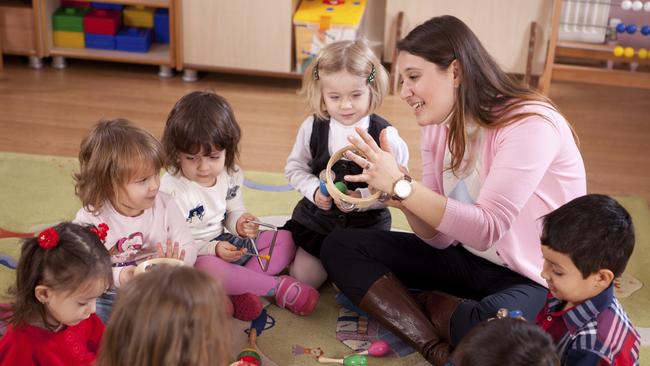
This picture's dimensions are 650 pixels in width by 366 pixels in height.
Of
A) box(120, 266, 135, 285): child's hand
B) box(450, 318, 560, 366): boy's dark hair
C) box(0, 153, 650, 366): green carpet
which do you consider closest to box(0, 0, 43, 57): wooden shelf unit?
box(0, 153, 650, 366): green carpet

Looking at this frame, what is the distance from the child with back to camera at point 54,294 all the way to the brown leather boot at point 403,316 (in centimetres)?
62

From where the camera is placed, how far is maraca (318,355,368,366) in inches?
71.9

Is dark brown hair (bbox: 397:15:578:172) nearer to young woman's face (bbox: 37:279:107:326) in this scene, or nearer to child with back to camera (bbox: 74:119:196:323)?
child with back to camera (bbox: 74:119:196:323)

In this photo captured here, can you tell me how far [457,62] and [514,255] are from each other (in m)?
0.43

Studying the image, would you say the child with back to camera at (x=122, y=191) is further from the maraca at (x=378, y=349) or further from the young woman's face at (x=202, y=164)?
the maraca at (x=378, y=349)

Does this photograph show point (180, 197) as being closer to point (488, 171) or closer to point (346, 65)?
point (346, 65)

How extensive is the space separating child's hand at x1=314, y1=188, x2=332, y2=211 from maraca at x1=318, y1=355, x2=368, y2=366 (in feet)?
1.28

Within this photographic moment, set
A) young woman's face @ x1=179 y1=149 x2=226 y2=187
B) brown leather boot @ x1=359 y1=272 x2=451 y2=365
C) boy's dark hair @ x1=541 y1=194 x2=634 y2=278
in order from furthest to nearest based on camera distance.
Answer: young woman's face @ x1=179 y1=149 x2=226 y2=187
brown leather boot @ x1=359 y1=272 x2=451 y2=365
boy's dark hair @ x1=541 y1=194 x2=634 y2=278

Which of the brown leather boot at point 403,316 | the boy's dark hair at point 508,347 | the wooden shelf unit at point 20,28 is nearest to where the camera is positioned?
the boy's dark hair at point 508,347

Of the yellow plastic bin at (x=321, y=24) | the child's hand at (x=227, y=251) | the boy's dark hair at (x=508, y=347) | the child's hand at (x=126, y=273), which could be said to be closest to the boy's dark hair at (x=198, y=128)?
the child's hand at (x=227, y=251)

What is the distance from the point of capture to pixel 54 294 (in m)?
1.47

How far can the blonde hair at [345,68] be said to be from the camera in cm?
205

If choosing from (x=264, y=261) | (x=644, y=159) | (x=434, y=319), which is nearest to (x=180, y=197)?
(x=264, y=261)

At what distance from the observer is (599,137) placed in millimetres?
3221
